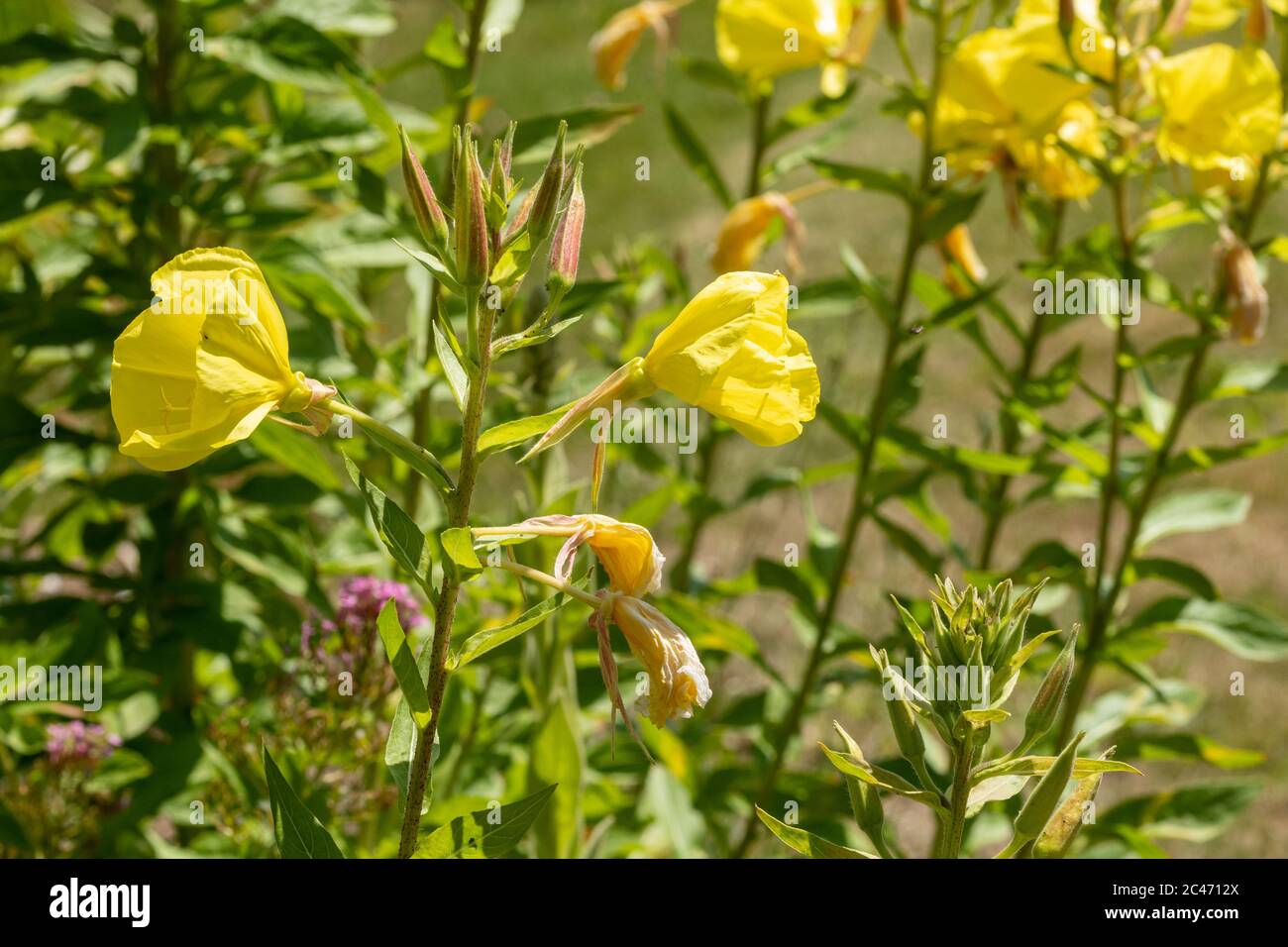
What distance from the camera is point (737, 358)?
Answer: 43.4 inches

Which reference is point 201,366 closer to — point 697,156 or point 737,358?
point 737,358

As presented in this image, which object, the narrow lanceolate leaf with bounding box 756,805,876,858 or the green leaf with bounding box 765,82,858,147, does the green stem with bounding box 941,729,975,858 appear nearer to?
the narrow lanceolate leaf with bounding box 756,805,876,858

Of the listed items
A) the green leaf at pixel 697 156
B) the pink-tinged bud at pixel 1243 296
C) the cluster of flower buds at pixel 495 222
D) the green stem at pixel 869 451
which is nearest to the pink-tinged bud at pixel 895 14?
the green stem at pixel 869 451

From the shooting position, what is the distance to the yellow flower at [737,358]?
1.09m

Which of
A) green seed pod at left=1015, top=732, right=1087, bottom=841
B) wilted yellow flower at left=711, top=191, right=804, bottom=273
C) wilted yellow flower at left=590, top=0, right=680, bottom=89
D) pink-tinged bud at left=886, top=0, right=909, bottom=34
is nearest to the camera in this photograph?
green seed pod at left=1015, top=732, right=1087, bottom=841

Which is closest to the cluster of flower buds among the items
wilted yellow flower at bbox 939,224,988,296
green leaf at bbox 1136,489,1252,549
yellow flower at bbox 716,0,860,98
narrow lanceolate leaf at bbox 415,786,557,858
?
narrow lanceolate leaf at bbox 415,786,557,858

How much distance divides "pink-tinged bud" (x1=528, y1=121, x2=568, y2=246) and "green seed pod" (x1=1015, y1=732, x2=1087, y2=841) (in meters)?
0.56

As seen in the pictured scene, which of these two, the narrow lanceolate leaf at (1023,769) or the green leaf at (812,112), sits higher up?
the green leaf at (812,112)

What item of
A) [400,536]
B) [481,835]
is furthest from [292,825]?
[400,536]

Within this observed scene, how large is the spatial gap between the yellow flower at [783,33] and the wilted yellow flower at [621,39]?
219 mm

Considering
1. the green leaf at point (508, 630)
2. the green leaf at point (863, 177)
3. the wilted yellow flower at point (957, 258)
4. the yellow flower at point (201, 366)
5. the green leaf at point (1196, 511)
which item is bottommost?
the green leaf at point (508, 630)

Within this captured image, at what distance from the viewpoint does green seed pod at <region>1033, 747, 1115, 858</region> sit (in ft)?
3.60

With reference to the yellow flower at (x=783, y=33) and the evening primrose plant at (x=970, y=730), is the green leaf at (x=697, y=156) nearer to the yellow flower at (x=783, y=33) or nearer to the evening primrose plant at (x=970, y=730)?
the yellow flower at (x=783, y=33)
